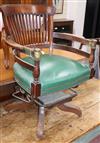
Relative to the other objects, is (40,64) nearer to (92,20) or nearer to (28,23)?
(28,23)

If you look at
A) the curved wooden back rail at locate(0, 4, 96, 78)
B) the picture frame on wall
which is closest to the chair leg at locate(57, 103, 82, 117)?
the curved wooden back rail at locate(0, 4, 96, 78)

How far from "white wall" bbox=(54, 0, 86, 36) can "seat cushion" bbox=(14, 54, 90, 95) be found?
2161mm

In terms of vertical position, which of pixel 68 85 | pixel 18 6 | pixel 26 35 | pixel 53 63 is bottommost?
pixel 68 85

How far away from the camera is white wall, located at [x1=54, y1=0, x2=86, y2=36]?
12.1 feet

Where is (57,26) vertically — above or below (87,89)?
above

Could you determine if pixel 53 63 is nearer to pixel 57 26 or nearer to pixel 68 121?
pixel 68 121

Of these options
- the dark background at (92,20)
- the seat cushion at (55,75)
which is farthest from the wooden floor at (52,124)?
the dark background at (92,20)

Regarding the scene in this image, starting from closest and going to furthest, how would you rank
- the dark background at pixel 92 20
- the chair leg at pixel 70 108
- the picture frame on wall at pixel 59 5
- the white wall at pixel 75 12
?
the chair leg at pixel 70 108 < the dark background at pixel 92 20 < the picture frame on wall at pixel 59 5 < the white wall at pixel 75 12

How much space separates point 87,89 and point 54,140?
0.97 m

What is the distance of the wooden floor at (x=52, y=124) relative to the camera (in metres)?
1.60

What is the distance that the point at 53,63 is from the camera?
1.63 meters

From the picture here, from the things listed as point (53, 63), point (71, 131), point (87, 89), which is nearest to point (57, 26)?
point (87, 89)

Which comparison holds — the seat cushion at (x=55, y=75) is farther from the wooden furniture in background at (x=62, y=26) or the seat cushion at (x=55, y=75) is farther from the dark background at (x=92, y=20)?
the wooden furniture in background at (x=62, y=26)

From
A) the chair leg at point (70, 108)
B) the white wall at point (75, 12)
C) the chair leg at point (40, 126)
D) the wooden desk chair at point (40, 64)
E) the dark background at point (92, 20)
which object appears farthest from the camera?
the white wall at point (75, 12)
